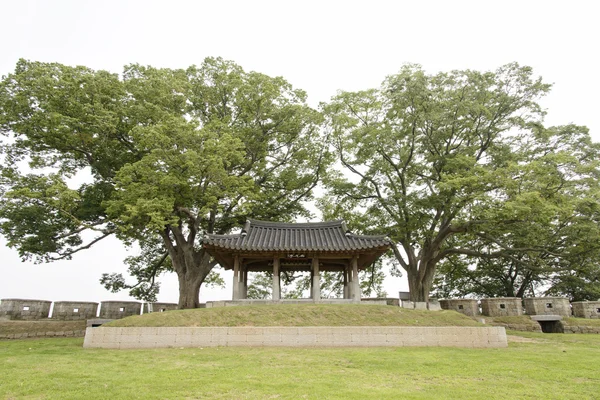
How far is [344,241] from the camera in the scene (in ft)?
54.6

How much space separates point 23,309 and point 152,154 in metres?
9.69

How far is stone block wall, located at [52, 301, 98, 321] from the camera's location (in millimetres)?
17594

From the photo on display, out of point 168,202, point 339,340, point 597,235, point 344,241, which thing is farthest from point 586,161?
point 168,202

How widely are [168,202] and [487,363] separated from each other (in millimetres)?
13007

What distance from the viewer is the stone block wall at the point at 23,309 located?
16641mm

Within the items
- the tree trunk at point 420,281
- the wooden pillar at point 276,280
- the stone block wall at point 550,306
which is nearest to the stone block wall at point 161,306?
the wooden pillar at point 276,280

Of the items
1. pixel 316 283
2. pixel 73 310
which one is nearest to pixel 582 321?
pixel 316 283

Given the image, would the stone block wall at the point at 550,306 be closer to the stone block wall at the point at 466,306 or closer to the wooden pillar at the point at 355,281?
the stone block wall at the point at 466,306

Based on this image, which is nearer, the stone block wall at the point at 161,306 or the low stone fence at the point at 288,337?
the low stone fence at the point at 288,337

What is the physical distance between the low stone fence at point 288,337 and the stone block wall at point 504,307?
813 cm

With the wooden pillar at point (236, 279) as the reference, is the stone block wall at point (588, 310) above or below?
below

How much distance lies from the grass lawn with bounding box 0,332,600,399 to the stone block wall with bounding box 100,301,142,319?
25.3 ft

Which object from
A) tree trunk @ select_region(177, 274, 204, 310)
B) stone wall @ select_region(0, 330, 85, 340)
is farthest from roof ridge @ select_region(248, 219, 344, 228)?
stone wall @ select_region(0, 330, 85, 340)

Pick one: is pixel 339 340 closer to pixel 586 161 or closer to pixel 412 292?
pixel 412 292
